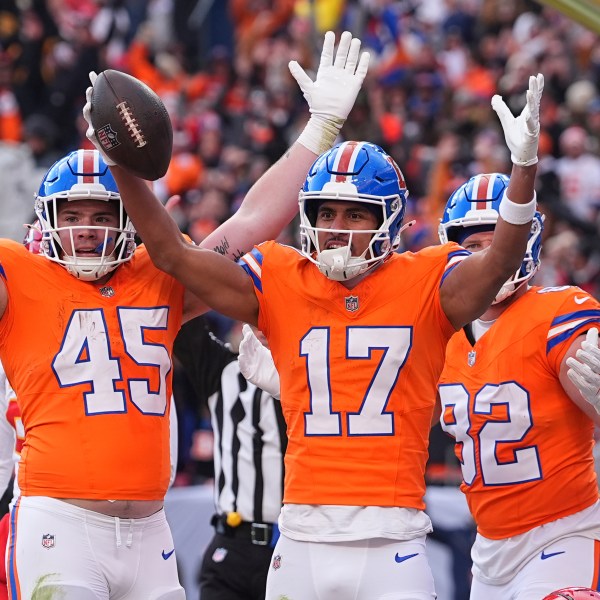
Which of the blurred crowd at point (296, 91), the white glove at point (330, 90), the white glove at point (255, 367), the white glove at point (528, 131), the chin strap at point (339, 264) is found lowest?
the white glove at point (255, 367)

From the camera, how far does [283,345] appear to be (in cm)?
370

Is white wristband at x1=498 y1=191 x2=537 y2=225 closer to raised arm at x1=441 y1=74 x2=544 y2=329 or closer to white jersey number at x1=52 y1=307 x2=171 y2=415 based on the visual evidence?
raised arm at x1=441 y1=74 x2=544 y2=329

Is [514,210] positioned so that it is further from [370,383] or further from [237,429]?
[237,429]

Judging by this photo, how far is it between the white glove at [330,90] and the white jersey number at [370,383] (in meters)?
0.77

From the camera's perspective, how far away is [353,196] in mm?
3662

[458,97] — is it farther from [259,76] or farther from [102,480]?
[102,480]

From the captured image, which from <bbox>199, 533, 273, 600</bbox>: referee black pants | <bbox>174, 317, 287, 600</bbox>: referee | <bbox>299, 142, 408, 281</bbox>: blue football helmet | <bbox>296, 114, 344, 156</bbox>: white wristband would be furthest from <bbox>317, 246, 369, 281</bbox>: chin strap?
<bbox>199, 533, 273, 600</bbox>: referee black pants

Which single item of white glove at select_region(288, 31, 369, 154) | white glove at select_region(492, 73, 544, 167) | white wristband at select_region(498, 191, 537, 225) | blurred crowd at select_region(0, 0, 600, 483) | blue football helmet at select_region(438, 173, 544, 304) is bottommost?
white wristband at select_region(498, 191, 537, 225)

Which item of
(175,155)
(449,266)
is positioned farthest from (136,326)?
(175,155)

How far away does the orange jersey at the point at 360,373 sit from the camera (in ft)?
11.7

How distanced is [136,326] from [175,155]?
8.20m

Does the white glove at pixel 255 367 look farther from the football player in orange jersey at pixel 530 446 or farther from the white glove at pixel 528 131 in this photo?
the white glove at pixel 528 131

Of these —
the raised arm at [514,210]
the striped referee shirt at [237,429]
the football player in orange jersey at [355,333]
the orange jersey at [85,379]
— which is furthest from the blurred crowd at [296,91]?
the raised arm at [514,210]

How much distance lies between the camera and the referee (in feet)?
16.4
